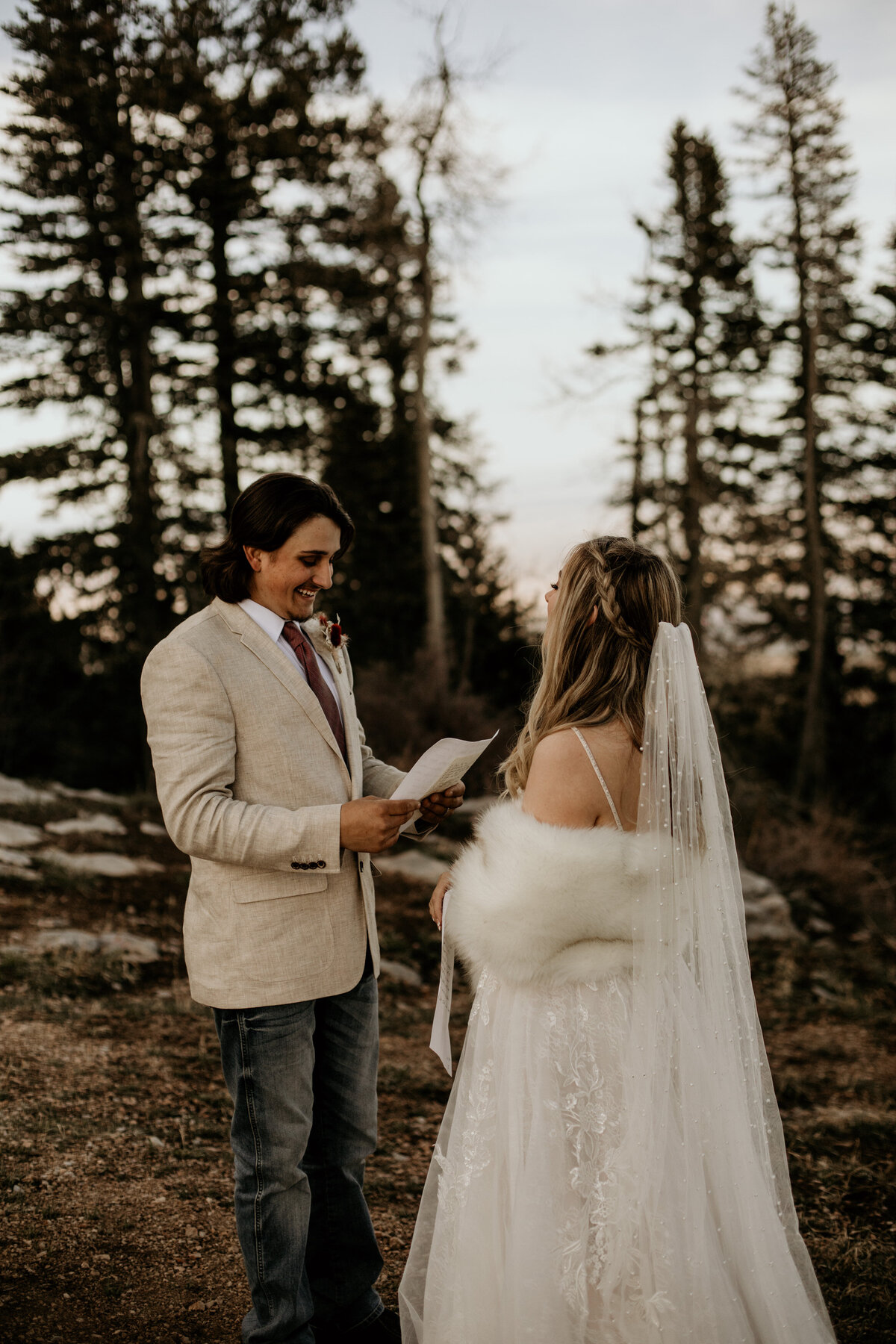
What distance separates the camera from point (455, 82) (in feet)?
57.2

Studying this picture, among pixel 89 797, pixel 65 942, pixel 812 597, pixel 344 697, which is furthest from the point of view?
pixel 812 597

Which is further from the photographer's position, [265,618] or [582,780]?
[265,618]

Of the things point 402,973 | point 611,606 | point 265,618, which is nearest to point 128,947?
point 402,973

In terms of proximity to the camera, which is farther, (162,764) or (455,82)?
(455,82)

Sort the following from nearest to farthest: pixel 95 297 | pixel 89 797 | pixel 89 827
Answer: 1. pixel 89 827
2. pixel 89 797
3. pixel 95 297

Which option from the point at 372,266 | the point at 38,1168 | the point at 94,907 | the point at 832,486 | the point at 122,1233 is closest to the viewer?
the point at 122,1233

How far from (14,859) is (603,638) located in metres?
6.81

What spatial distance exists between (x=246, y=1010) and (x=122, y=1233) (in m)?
1.47

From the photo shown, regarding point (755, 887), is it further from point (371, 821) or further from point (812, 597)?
point (812, 597)

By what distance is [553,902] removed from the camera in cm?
243

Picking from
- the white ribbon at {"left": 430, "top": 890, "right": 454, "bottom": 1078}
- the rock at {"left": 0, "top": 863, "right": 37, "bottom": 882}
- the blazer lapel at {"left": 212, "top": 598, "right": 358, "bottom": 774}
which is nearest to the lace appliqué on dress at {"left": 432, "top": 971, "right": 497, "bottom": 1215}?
the white ribbon at {"left": 430, "top": 890, "right": 454, "bottom": 1078}

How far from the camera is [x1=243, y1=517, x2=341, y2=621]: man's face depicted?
2816mm

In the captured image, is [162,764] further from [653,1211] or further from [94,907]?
[94,907]

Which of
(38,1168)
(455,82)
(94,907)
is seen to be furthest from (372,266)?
(38,1168)
